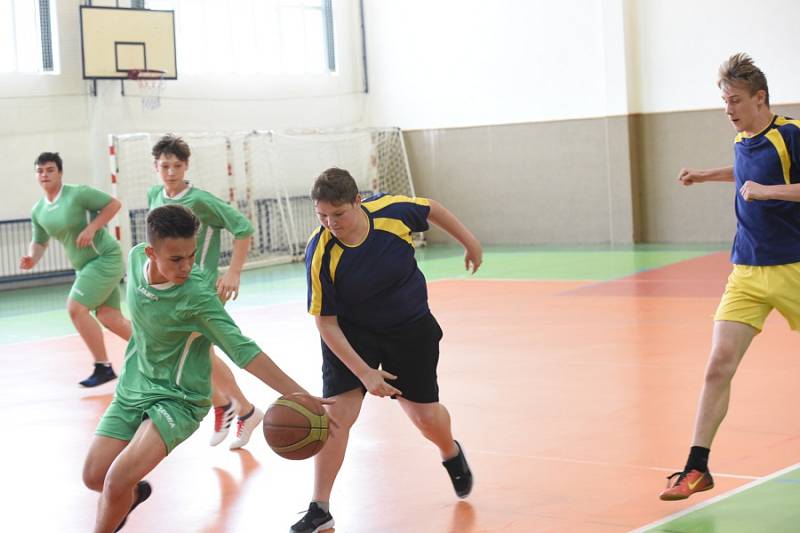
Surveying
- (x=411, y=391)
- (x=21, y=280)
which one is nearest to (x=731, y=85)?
(x=411, y=391)

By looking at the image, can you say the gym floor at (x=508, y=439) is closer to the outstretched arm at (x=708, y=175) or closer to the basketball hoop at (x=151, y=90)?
the outstretched arm at (x=708, y=175)

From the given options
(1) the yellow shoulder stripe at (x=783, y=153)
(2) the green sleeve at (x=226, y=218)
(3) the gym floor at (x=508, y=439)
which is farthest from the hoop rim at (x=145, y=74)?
(1) the yellow shoulder stripe at (x=783, y=153)

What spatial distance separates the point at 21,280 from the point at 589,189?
A: 9.63m

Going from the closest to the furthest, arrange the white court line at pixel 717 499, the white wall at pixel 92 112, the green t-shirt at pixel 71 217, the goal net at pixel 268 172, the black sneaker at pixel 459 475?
the white court line at pixel 717 499
the black sneaker at pixel 459 475
the green t-shirt at pixel 71 217
the white wall at pixel 92 112
the goal net at pixel 268 172

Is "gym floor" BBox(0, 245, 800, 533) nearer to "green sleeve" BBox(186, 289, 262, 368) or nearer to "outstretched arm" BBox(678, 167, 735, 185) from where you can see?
"green sleeve" BBox(186, 289, 262, 368)

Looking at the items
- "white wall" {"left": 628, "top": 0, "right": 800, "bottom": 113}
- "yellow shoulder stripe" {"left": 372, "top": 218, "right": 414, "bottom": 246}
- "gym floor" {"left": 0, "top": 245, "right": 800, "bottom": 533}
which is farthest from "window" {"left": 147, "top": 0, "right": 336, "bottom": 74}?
"yellow shoulder stripe" {"left": 372, "top": 218, "right": 414, "bottom": 246}

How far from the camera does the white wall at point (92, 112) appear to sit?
1723 cm

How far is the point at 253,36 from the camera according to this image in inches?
811

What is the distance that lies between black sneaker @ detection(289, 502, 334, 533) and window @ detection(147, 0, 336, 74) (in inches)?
608

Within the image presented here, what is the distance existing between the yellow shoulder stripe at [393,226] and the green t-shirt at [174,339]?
0.84 metres

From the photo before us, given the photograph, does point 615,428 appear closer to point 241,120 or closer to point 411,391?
point 411,391

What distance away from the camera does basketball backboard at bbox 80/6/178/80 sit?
17.4 m

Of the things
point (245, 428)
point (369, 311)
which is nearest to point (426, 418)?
point (369, 311)

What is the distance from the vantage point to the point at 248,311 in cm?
1309
